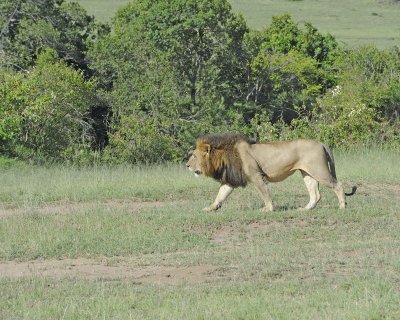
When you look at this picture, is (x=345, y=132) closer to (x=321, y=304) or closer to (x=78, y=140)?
(x=78, y=140)

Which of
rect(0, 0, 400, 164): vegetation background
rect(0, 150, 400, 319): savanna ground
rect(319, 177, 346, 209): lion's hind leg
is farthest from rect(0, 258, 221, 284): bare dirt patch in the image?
rect(0, 0, 400, 164): vegetation background

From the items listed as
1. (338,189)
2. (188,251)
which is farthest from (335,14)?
(188,251)

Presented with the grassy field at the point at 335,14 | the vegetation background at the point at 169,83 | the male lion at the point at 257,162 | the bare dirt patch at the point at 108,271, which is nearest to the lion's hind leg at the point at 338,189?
the male lion at the point at 257,162

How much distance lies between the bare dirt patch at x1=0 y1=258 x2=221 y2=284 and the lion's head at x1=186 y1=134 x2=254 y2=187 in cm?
315

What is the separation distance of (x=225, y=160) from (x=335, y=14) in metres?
62.2

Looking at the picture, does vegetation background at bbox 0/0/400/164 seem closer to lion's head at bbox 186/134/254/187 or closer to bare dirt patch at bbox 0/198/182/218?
bare dirt patch at bbox 0/198/182/218

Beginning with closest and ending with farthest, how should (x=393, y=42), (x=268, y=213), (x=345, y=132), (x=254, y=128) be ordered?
(x=268, y=213)
(x=345, y=132)
(x=254, y=128)
(x=393, y=42)

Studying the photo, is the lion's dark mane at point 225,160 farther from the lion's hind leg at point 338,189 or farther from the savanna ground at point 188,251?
the lion's hind leg at point 338,189

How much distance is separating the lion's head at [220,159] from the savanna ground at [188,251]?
1.44 feet

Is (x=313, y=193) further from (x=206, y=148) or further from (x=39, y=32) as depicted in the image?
(x=39, y=32)

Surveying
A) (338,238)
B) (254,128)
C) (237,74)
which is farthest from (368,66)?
(338,238)

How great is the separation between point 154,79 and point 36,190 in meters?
10.7

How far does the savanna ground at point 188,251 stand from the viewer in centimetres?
719

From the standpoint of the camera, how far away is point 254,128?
23.3 metres
